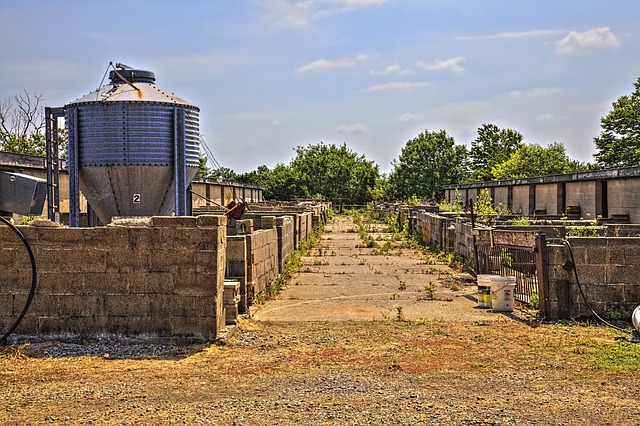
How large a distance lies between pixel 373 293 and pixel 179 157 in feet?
17.3

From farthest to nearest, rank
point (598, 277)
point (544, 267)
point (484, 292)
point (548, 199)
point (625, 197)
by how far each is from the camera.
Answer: point (548, 199)
point (625, 197)
point (484, 292)
point (544, 267)
point (598, 277)

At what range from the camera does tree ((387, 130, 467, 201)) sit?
8312 centimetres

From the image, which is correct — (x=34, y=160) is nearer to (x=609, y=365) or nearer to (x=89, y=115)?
(x=89, y=115)

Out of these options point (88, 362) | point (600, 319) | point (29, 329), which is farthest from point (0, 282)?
point (600, 319)

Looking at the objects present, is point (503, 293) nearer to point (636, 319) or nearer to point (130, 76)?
point (636, 319)

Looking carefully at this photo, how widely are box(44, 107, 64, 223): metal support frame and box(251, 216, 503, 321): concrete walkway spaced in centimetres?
451

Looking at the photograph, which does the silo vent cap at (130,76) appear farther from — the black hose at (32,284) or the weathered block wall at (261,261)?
the black hose at (32,284)

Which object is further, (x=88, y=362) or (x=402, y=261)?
(x=402, y=261)

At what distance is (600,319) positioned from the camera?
431 inches

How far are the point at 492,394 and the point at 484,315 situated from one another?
17.0 ft

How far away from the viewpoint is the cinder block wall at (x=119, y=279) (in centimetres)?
984

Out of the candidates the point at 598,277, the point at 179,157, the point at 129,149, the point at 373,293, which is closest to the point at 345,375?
the point at 598,277

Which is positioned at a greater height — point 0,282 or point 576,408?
point 0,282

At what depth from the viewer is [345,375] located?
8125 millimetres
